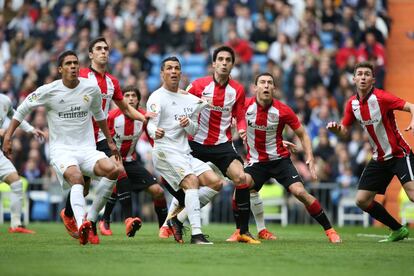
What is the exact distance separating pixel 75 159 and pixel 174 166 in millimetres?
1236

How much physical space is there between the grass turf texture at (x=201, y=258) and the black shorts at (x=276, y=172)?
33.5 inches

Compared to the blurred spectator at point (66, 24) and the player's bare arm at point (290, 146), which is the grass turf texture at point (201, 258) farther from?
the blurred spectator at point (66, 24)

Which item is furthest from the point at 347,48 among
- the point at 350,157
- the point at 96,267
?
the point at 96,267

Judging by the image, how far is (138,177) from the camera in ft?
54.6

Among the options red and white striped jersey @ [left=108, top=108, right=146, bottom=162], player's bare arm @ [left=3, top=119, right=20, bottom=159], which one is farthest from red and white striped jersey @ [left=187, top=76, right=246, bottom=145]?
player's bare arm @ [left=3, top=119, right=20, bottom=159]

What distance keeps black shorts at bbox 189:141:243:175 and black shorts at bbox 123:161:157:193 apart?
195 centimetres

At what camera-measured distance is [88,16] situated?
28.7 metres

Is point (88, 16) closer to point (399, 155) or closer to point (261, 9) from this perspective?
point (261, 9)

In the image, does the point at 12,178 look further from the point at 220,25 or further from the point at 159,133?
the point at 220,25

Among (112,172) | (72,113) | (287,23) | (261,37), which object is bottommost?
(112,172)

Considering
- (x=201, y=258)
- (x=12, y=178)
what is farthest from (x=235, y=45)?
(x=201, y=258)

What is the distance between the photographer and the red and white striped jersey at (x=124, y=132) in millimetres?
16719

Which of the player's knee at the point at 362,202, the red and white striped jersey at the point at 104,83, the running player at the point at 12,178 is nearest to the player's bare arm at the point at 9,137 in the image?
the red and white striped jersey at the point at 104,83

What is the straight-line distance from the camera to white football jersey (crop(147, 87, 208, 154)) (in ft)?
44.8
